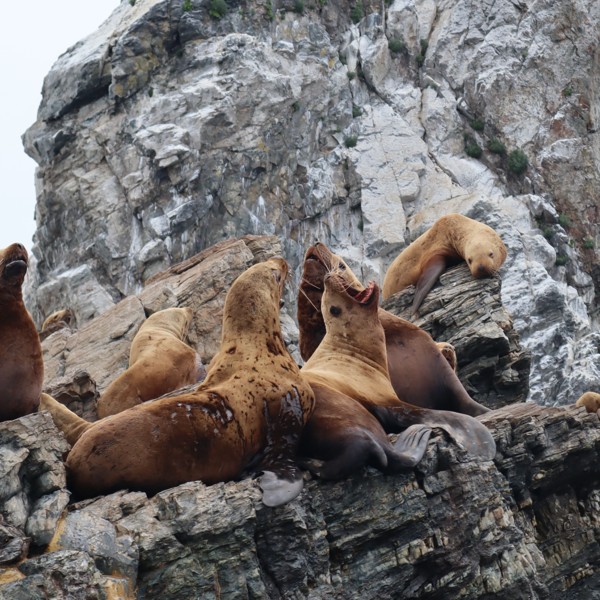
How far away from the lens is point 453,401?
10.1m

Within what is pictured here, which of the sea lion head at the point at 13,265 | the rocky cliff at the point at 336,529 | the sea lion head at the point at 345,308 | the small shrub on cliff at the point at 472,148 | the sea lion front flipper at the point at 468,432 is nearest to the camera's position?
the rocky cliff at the point at 336,529

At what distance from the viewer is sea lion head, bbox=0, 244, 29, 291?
719 centimetres

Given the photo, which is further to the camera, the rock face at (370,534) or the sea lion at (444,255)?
the sea lion at (444,255)

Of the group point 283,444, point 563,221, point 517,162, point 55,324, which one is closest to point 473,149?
point 517,162

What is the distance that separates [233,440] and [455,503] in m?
1.74

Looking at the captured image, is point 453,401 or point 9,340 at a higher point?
point 9,340

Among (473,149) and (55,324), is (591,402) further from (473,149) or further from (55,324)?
(473,149)

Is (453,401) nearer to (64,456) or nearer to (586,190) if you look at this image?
(64,456)

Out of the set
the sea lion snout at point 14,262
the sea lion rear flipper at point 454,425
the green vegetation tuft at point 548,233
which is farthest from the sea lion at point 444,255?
the green vegetation tuft at point 548,233

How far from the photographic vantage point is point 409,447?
775 centimetres

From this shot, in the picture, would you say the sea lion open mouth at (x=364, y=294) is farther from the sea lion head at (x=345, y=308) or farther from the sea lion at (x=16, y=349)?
the sea lion at (x=16, y=349)

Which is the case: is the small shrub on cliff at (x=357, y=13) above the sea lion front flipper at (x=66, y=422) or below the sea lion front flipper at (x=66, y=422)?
above

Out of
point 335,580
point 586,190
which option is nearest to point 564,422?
point 335,580

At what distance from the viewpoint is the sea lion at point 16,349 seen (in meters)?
6.93
